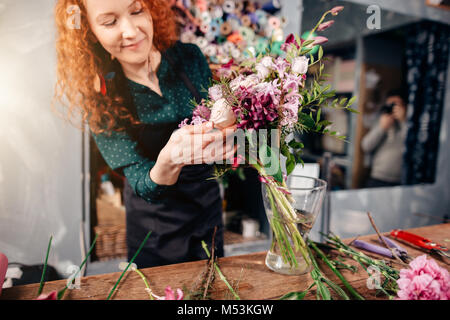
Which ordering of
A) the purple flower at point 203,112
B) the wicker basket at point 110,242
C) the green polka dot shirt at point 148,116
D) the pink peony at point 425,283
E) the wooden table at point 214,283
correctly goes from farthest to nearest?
the wicker basket at point 110,242, the green polka dot shirt at point 148,116, the purple flower at point 203,112, the wooden table at point 214,283, the pink peony at point 425,283

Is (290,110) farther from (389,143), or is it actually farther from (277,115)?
(389,143)

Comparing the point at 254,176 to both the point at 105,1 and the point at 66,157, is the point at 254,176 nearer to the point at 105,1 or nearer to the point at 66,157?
the point at 66,157

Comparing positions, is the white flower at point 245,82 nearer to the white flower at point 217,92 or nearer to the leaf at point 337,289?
the white flower at point 217,92

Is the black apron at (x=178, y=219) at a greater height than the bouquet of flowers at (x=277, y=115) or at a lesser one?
lesser

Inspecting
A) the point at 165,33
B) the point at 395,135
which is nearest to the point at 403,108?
the point at 395,135

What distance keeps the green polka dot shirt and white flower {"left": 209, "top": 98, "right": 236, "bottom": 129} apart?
410mm

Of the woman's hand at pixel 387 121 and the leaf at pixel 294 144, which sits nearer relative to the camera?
the leaf at pixel 294 144

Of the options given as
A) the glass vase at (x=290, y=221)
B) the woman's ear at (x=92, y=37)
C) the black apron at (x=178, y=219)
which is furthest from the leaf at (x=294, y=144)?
the woman's ear at (x=92, y=37)

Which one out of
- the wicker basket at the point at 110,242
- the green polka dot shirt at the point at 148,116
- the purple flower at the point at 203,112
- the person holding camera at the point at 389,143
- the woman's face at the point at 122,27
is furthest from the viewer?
the person holding camera at the point at 389,143

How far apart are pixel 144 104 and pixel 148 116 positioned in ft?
0.16

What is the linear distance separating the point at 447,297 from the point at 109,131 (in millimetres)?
1098

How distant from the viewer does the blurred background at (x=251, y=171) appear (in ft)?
3.77

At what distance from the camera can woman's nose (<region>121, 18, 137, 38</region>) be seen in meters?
0.98

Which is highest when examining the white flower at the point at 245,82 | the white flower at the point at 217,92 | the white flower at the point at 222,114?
the white flower at the point at 245,82
